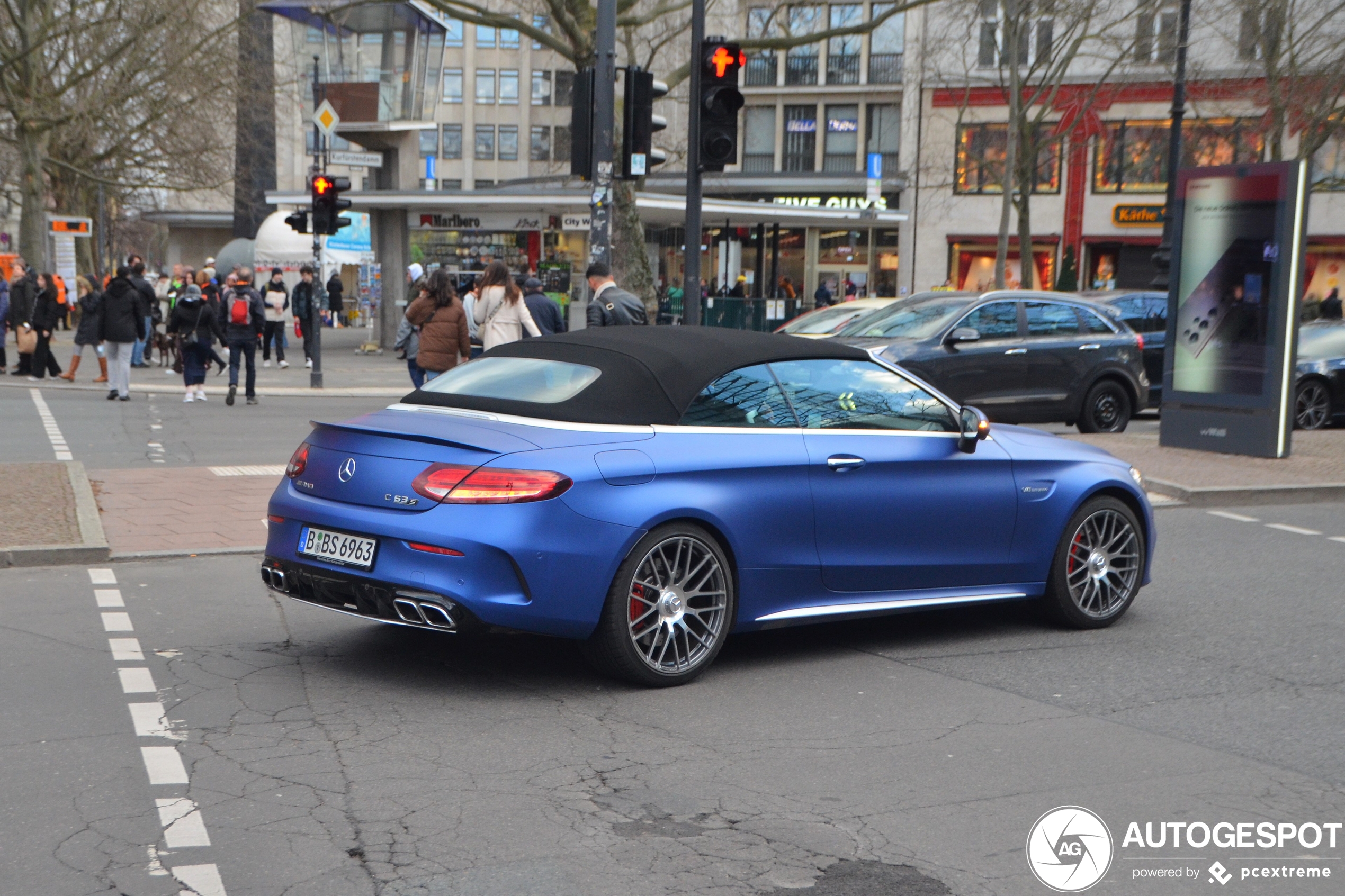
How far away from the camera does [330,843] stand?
433 cm

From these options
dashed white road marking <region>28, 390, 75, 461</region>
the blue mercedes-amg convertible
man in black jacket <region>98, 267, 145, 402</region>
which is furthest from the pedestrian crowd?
the blue mercedes-amg convertible

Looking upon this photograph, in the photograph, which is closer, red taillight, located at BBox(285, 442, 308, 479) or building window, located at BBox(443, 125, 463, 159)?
red taillight, located at BBox(285, 442, 308, 479)

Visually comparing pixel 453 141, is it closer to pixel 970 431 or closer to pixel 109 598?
pixel 109 598

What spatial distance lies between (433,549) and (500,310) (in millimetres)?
9097

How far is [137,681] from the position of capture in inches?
243

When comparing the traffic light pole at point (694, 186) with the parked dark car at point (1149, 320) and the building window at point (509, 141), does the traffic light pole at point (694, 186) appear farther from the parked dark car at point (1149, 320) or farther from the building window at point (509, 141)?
the building window at point (509, 141)

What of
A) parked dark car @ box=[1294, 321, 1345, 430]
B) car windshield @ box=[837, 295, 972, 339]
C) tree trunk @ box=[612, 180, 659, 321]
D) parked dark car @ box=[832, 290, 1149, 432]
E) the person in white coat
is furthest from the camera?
tree trunk @ box=[612, 180, 659, 321]

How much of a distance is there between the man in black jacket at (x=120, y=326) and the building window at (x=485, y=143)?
216 ft

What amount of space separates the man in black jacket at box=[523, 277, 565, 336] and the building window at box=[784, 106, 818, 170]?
145 feet

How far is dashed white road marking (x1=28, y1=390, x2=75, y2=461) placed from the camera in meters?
13.9

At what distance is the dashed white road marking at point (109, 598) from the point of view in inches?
305

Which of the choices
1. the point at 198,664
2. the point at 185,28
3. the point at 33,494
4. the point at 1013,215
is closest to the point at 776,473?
the point at 198,664

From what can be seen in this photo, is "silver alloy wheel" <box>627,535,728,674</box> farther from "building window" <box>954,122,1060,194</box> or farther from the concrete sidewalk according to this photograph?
"building window" <box>954,122,1060,194</box>

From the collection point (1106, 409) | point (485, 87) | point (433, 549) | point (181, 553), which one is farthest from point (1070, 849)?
point (485, 87)
